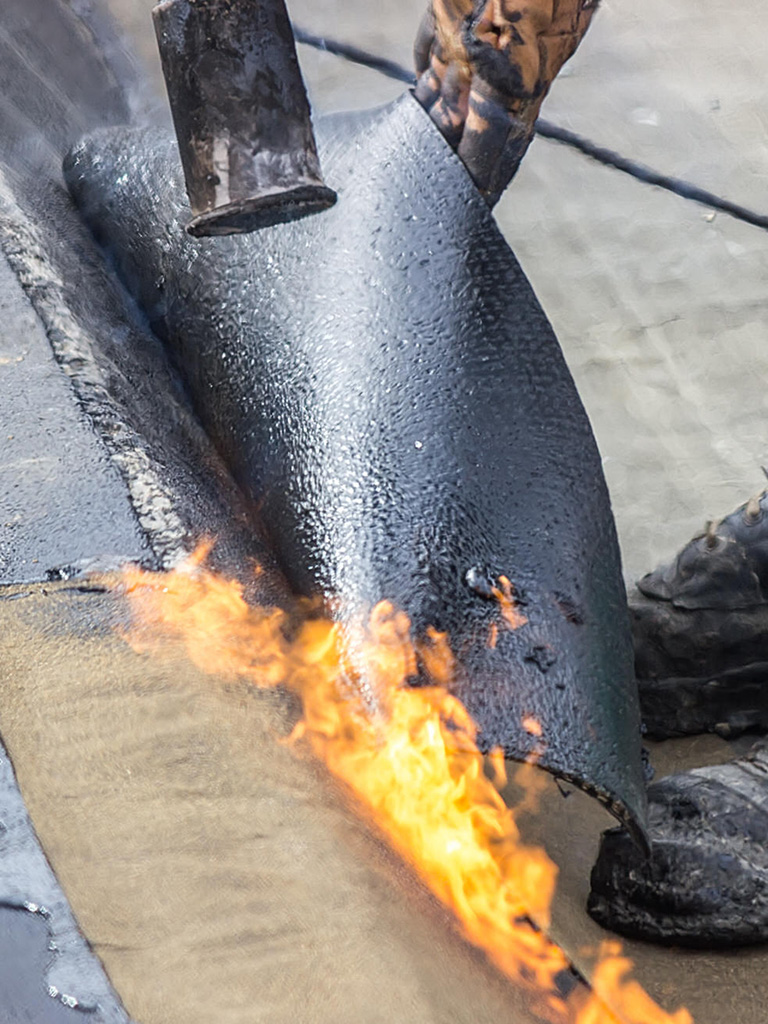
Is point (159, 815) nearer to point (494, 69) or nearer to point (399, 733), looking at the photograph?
point (399, 733)

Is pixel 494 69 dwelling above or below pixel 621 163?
above

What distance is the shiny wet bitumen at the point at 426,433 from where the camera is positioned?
151cm

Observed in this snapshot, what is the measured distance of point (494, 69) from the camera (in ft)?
6.16

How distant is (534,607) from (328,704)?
279 millimetres

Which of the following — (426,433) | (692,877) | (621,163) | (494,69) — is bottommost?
(692,877)

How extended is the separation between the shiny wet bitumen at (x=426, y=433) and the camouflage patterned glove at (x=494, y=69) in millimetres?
94

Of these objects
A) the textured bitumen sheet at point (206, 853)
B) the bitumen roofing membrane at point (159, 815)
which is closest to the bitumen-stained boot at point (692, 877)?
the bitumen roofing membrane at point (159, 815)

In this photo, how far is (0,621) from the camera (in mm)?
1511

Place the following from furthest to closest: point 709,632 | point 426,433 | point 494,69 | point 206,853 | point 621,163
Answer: point 621,163
point 709,632
point 494,69
point 426,433
point 206,853

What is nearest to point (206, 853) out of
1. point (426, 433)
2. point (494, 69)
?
point (426, 433)

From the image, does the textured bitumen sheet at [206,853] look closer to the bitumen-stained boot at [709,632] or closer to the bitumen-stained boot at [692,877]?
the bitumen-stained boot at [692,877]

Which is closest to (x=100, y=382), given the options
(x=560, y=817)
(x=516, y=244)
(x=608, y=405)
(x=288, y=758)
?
(x=288, y=758)

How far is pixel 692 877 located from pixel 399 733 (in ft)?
1.63

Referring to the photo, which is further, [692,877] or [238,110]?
Result: [692,877]
